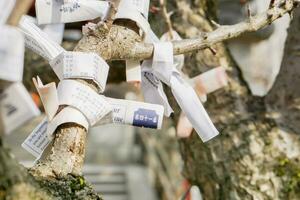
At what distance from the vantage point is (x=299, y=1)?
3.96 ft

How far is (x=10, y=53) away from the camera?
0.66 m

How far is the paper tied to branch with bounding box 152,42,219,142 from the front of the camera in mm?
1079

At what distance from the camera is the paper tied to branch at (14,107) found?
67 centimetres

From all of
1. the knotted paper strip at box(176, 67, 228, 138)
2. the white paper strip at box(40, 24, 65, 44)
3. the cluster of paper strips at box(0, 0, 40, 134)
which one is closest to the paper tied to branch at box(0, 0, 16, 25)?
the cluster of paper strips at box(0, 0, 40, 134)

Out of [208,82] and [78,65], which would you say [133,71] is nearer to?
[78,65]

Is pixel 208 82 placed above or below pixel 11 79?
below

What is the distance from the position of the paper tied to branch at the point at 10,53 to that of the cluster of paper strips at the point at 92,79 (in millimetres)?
236

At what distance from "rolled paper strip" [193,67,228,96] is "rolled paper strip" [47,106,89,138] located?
0.55 meters

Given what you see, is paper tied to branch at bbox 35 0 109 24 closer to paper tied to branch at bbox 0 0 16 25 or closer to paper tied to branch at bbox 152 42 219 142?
paper tied to branch at bbox 152 42 219 142

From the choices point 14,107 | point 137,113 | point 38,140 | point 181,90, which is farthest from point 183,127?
point 14,107

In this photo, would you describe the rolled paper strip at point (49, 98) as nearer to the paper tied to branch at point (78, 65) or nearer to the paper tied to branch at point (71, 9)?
the paper tied to branch at point (78, 65)

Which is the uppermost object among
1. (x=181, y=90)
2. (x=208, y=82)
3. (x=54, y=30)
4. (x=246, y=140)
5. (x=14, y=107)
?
(x=14, y=107)

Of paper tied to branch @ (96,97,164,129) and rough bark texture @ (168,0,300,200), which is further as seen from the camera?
rough bark texture @ (168,0,300,200)

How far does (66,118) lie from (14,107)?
0.26m
